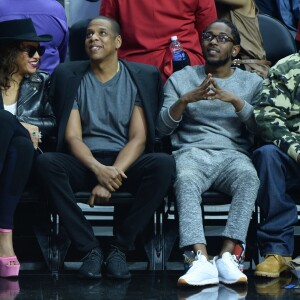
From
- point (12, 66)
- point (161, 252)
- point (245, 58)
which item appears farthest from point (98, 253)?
point (245, 58)

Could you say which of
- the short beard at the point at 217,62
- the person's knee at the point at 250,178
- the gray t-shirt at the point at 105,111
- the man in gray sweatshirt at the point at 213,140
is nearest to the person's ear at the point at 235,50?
the man in gray sweatshirt at the point at 213,140

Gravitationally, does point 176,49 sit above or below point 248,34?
below

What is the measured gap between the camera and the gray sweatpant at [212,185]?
6160 mm

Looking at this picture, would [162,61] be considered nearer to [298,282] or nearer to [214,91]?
[214,91]

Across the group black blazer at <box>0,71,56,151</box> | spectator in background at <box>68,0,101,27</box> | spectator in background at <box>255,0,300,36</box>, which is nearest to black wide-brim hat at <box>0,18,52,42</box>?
black blazer at <box>0,71,56,151</box>

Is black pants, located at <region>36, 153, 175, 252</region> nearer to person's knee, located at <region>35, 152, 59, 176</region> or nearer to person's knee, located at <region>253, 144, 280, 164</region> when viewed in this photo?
person's knee, located at <region>35, 152, 59, 176</region>

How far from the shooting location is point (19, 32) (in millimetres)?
6766

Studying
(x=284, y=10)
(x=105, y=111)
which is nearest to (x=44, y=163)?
(x=105, y=111)

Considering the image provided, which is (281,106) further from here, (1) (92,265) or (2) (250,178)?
(1) (92,265)

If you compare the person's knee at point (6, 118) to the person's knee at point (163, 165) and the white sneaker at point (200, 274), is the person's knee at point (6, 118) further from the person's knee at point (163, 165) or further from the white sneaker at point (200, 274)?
the white sneaker at point (200, 274)

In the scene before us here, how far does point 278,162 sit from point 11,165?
1.57 meters

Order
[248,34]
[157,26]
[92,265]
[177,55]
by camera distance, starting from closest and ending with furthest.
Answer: [92,265] → [177,55] → [157,26] → [248,34]

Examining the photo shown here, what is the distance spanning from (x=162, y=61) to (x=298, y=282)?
195 centimetres

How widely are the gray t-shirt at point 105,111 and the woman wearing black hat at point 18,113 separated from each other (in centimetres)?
22
